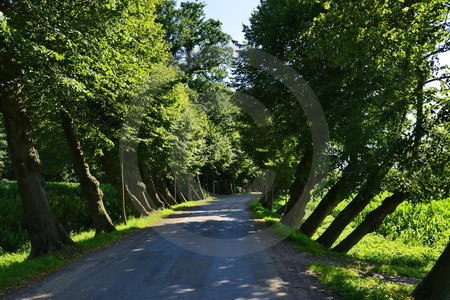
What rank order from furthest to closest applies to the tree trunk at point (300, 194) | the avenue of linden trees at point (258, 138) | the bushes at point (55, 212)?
1. the tree trunk at point (300, 194)
2. the bushes at point (55, 212)
3. the avenue of linden trees at point (258, 138)

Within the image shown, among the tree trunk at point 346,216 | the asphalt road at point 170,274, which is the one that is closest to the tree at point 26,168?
the asphalt road at point 170,274

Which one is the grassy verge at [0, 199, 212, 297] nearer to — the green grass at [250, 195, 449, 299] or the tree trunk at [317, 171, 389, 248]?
the green grass at [250, 195, 449, 299]


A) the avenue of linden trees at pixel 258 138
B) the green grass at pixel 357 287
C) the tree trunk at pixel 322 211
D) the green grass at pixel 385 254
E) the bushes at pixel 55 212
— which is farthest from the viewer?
the tree trunk at pixel 322 211

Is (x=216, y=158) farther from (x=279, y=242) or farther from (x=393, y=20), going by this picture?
(x=393, y=20)

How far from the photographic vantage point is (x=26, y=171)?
10.5 m

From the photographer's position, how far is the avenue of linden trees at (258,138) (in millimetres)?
7312

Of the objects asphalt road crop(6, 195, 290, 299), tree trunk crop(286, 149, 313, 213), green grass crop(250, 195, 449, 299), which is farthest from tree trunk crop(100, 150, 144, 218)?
tree trunk crop(286, 149, 313, 213)

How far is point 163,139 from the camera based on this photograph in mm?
20359

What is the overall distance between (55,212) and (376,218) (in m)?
14.9

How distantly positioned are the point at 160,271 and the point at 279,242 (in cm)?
609

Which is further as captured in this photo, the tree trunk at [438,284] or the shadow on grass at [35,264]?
the shadow on grass at [35,264]

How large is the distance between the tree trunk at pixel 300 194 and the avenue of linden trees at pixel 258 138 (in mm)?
86

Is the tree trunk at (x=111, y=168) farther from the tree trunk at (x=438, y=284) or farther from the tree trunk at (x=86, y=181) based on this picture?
the tree trunk at (x=438, y=284)

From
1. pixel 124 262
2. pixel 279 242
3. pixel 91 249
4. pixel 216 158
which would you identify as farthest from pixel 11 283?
pixel 216 158
